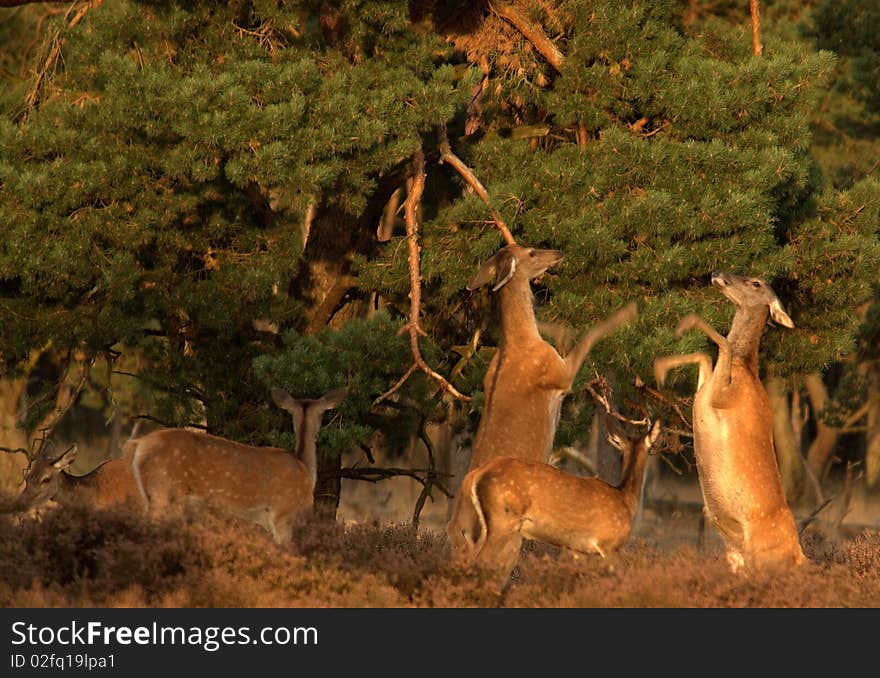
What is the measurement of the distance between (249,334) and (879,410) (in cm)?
2481

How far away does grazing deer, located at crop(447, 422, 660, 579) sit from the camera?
1148 centimetres

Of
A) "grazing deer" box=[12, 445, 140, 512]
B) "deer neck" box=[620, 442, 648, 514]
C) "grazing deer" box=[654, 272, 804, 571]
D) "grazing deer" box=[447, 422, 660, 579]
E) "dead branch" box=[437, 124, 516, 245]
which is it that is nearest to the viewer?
"grazing deer" box=[447, 422, 660, 579]

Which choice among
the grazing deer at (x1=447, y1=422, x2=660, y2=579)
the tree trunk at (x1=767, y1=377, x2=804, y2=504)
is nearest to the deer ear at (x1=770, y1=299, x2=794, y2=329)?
the grazing deer at (x1=447, y1=422, x2=660, y2=579)

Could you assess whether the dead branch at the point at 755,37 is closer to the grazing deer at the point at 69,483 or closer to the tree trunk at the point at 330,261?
the tree trunk at the point at 330,261

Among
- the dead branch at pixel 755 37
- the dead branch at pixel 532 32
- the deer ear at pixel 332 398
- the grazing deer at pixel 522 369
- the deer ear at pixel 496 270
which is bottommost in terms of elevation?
the deer ear at pixel 332 398

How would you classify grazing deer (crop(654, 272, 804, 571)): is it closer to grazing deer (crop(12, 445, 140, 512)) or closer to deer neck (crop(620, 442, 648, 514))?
deer neck (crop(620, 442, 648, 514))

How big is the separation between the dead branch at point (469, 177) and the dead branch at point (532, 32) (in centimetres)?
139

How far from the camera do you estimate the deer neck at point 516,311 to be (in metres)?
14.9

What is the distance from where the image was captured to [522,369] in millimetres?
14422

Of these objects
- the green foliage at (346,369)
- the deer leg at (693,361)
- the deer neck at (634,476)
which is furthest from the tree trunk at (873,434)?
the deer neck at (634,476)

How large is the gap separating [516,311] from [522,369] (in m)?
0.77

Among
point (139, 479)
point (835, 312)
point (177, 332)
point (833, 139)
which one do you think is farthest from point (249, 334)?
point (833, 139)

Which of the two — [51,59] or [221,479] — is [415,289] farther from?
[51,59]

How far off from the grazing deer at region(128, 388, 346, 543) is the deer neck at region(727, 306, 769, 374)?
152 inches
